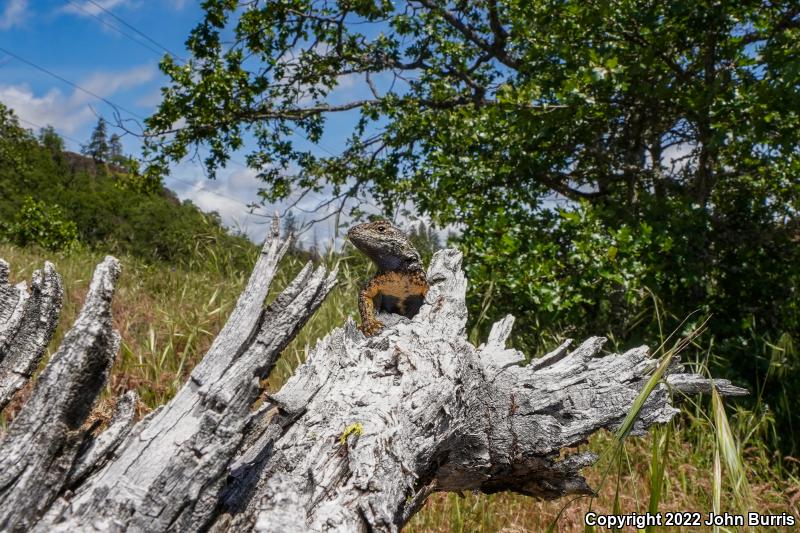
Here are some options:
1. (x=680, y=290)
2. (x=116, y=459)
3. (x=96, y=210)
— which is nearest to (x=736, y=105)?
(x=680, y=290)

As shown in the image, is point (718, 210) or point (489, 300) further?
point (718, 210)

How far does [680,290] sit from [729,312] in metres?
0.47

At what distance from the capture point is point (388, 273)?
2.87 m

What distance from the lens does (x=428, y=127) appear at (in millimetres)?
7438

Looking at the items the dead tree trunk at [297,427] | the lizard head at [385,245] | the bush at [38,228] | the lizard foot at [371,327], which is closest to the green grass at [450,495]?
the dead tree trunk at [297,427]

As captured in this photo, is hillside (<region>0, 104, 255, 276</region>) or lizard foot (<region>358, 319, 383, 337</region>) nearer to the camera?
lizard foot (<region>358, 319, 383, 337</region>)

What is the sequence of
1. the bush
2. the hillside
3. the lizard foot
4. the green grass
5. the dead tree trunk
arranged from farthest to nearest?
the bush → the hillside → the green grass → the lizard foot → the dead tree trunk

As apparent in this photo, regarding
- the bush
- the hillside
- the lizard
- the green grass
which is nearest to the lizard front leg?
the lizard

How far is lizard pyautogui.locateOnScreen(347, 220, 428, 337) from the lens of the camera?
2762 millimetres

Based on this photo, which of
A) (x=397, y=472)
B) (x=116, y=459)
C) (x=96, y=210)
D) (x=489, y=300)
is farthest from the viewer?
(x=96, y=210)

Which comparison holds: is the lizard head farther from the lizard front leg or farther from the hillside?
the hillside

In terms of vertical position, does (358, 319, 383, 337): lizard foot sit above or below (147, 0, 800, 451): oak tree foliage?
below

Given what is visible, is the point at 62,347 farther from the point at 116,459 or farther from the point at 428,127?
the point at 428,127

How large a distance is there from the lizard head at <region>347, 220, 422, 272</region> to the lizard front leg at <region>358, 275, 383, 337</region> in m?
0.10
